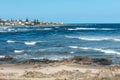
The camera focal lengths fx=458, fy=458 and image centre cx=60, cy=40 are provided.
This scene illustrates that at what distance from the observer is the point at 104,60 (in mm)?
30609

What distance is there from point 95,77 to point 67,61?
386 inches

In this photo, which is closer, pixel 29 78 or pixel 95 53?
pixel 29 78

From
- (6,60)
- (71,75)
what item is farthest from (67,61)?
(71,75)

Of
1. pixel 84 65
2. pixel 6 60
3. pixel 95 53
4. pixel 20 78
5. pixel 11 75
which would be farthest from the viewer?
pixel 95 53

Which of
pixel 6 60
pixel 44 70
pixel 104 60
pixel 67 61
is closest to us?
pixel 44 70

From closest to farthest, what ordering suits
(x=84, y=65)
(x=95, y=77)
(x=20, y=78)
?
(x=95, y=77)
(x=20, y=78)
(x=84, y=65)

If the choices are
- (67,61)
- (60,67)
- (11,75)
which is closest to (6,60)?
(67,61)

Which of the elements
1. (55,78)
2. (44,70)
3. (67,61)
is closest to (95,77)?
(55,78)

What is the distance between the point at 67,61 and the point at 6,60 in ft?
19.5

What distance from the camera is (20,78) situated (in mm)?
20188

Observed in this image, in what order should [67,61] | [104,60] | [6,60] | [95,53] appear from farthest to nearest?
[95,53]
[6,60]
[104,60]
[67,61]

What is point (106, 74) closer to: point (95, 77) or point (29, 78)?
point (95, 77)

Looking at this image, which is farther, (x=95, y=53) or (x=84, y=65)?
(x=95, y=53)

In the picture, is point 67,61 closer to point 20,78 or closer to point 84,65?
point 84,65
